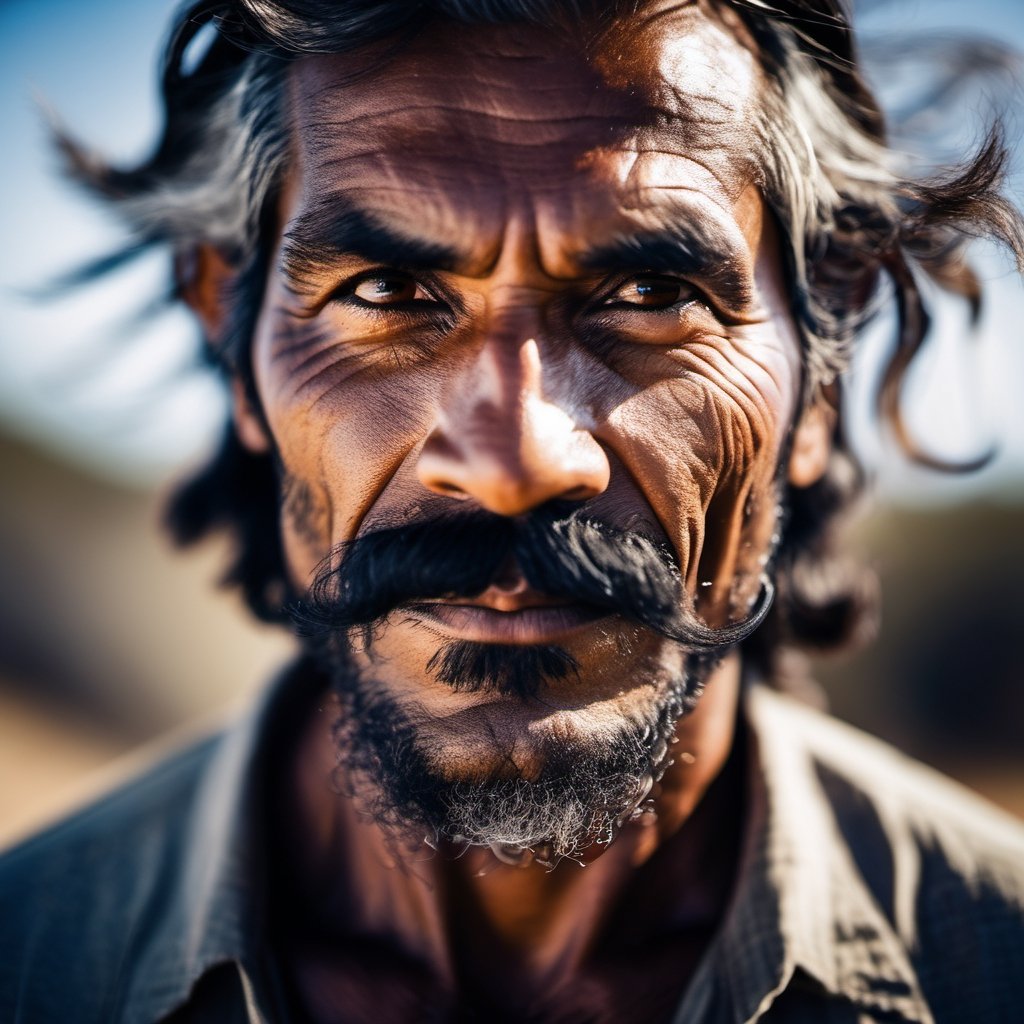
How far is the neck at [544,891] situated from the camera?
6.26 feet

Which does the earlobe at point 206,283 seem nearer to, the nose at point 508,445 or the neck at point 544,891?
the nose at point 508,445

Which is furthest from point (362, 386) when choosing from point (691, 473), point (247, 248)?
point (691, 473)

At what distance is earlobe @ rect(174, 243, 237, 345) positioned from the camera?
2055mm

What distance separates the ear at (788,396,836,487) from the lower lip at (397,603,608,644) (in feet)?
2.37

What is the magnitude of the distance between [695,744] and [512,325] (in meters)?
1.04

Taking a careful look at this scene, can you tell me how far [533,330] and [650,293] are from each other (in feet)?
0.77

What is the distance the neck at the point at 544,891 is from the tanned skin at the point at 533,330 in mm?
138

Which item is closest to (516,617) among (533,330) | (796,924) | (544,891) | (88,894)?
(533,330)

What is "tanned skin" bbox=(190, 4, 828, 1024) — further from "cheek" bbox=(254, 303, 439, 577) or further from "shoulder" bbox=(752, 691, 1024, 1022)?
"shoulder" bbox=(752, 691, 1024, 1022)

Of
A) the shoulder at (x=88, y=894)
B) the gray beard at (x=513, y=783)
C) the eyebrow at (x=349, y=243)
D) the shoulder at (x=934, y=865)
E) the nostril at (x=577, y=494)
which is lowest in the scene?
the shoulder at (x=934, y=865)

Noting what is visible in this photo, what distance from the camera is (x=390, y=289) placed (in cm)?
158

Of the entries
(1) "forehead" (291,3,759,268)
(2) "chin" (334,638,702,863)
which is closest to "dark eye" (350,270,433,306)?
(1) "forehead" (291,3,759,268)

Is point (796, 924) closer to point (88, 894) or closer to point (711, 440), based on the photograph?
point (711, 440)

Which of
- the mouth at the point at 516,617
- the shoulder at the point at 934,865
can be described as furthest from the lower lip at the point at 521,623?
the shoulder at the point at 934,865
